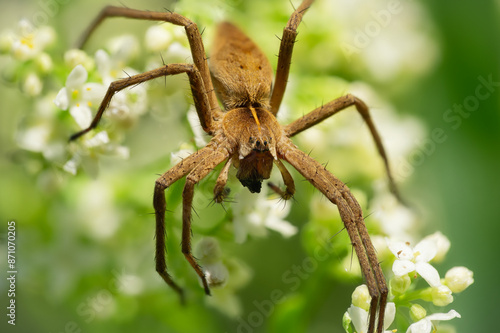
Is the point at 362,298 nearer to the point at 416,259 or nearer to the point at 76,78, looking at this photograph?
the point at 416,259

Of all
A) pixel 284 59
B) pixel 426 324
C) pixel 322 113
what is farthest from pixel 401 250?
pixel 284 59

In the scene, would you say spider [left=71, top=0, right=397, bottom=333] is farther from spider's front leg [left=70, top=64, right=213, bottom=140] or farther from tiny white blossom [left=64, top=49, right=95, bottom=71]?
tiny white blossom [left=64, top=49, right=95, bottom=71]

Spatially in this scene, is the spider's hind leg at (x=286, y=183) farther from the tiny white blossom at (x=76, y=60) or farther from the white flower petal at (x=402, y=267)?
the tiny white blossom at (x=76, y=60)

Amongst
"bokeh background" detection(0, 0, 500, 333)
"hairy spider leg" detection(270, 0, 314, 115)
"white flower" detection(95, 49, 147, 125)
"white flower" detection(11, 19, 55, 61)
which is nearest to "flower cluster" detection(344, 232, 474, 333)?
"bokeh background" detection(0, 0, 500, 333)

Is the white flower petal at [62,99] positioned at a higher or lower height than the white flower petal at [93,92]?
lower

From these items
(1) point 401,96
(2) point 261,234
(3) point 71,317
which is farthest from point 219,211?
(1) point 401,96

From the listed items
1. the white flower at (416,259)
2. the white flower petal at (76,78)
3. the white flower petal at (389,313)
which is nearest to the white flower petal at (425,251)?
the white flower at (416,259)

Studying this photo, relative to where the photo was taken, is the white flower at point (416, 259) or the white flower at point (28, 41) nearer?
the white flower at point (416, 259)

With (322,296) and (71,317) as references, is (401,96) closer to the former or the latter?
(322,296)
